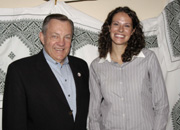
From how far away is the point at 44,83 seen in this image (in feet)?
4.51

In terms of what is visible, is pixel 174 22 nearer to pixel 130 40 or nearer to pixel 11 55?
pixel 130 40

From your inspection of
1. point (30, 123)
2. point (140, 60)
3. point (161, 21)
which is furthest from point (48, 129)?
point (161, 21)

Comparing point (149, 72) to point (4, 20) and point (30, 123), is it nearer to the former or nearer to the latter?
point (30, 123)

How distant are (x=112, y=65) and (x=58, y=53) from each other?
0.46m

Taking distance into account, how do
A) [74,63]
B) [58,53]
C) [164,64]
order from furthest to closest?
[164,64] → [74,63] → [58,53]

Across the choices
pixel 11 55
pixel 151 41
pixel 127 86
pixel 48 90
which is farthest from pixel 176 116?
pixel 11 55

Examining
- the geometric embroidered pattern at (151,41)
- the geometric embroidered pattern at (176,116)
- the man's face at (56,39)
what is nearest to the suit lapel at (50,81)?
the man's face at (56,39)

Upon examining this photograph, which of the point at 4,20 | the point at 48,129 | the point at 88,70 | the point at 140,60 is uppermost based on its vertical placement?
the point at 4,20

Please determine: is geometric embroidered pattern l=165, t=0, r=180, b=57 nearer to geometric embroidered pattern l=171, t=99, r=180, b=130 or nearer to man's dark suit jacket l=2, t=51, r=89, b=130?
geometric embroidered pattern l=171, t=99, r=180, b=130

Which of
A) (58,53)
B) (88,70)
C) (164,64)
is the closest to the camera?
(58,53)

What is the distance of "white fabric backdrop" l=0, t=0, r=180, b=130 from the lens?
1.72 meters

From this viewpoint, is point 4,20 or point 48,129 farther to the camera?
point 4,20

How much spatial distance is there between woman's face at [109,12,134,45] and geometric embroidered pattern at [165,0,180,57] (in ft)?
2.29

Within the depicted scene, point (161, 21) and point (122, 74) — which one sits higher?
point (161, 21)
